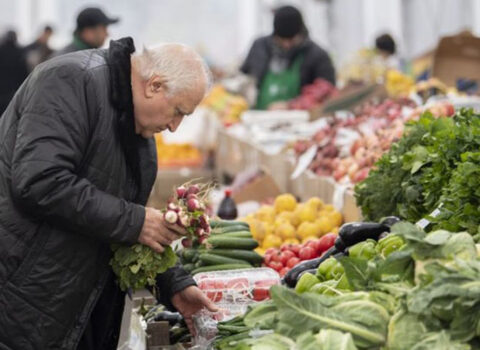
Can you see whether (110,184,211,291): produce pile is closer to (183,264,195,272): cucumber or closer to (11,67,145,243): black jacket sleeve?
(11,67,145,243): black jacket sleeve

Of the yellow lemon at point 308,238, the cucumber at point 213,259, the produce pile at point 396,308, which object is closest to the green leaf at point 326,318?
the produce pile at point 396,308

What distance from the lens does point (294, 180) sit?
24.4 ft

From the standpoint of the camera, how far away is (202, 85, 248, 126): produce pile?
11.6 metres

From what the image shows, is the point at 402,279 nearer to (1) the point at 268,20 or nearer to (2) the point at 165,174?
(2) the point at 165,174

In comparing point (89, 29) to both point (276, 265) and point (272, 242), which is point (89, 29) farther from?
point (276, 265)

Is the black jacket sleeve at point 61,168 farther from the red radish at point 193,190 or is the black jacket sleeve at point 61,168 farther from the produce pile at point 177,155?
the produce pile at point 177,155

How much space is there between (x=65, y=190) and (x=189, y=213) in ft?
Answer: 1.49

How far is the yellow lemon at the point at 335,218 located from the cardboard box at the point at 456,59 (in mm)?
5667

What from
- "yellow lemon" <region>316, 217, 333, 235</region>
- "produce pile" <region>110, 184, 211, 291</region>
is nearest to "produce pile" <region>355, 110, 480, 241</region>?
"yellow lemon" <region>316, 217, 333, 235</region>

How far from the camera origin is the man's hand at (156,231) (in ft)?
10.9

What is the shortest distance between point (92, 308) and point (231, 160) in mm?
6832

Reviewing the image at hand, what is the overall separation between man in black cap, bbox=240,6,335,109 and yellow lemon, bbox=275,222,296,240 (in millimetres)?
4800

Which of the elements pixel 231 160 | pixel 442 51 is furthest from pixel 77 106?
pixel 442 51

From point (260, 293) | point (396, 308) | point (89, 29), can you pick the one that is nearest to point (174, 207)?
point (260, 293)
